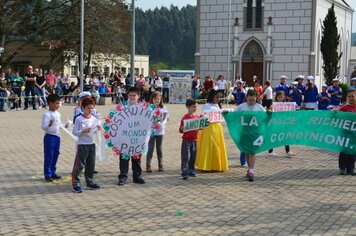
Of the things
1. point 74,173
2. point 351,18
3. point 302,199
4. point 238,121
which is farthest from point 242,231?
point 351,18

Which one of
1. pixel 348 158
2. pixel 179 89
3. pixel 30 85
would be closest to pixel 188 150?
pixel 348 158

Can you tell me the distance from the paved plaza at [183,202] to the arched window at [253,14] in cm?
3448

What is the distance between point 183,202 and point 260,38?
1534 inches

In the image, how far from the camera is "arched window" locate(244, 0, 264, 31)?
4662 centimetres

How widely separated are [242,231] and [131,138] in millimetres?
3702

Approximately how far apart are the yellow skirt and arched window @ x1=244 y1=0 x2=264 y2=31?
3599 centimetres

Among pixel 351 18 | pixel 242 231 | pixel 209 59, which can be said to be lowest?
pixel 242 231

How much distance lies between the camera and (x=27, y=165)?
12.5 m

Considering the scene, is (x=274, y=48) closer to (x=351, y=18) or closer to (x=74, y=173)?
(x=351, y=18)

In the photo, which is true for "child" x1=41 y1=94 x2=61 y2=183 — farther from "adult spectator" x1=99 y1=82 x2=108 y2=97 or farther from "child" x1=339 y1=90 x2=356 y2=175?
"adult spectator" x1=99 y1=82 x2=108 y2=97

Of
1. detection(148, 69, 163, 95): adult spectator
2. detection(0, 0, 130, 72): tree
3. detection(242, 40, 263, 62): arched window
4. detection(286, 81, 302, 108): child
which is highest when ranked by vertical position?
detection(0, 0, 130, 72): tree

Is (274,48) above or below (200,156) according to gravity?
above

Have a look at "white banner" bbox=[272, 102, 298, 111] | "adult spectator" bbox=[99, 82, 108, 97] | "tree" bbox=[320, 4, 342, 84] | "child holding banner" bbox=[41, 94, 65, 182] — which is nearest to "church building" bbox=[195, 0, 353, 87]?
"tree" bbox=[320, 4, 342, 84]

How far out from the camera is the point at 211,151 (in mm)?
11977
